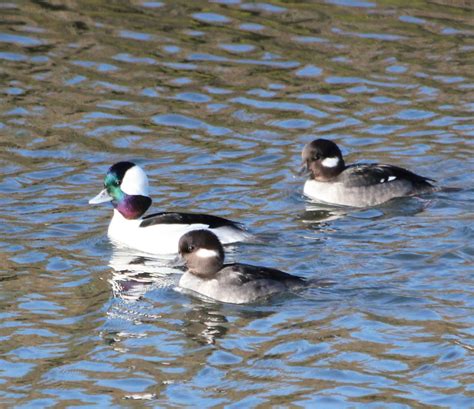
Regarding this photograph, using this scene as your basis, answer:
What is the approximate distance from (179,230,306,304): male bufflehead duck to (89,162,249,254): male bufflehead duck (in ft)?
2.81

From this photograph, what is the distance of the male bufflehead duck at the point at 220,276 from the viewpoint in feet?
40.4

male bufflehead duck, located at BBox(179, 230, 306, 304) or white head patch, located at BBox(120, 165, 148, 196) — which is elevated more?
white head patch, located at BBox(120, 165, 148, 196)

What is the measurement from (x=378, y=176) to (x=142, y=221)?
3037 millimetres

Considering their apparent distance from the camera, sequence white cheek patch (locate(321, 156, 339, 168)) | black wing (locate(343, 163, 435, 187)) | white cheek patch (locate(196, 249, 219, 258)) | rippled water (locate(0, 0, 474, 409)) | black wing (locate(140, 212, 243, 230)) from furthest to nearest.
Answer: white cheek patch (locate(321, 156, 339, 168))
black wing (locate(343, 163, 435, 187))
black wing (locate(140, 212, 243, 230))
white cheek patch (locate(196, 249, 219, 258))
rippled water (locate(0, 0, 474, 409))

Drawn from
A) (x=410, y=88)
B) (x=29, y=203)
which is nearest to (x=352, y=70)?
(x=410, y=88)

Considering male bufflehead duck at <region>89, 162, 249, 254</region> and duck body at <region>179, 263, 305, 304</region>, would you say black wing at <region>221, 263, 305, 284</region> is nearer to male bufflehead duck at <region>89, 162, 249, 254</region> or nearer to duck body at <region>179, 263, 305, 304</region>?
Result: duck body at <region>179, 263, 305, 304</region>

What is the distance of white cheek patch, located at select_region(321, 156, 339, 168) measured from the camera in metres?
16.0

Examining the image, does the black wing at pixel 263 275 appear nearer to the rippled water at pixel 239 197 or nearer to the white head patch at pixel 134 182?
the rippled water at pixel 239 197

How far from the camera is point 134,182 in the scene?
14.9m

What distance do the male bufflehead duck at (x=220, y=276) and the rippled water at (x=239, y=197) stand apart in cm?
18

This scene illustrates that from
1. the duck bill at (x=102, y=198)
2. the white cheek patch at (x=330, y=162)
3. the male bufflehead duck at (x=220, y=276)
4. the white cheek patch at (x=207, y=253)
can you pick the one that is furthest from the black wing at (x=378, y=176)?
the white cheek patch at (x=207, y=253)

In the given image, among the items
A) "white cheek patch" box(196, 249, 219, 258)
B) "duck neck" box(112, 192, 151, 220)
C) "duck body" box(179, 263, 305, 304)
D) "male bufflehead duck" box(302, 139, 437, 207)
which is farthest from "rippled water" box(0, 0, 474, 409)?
"white cheek patch" box(196, 249, 219, 258)

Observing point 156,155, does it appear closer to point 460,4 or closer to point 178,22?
point 178,22

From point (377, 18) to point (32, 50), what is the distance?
226 inches
